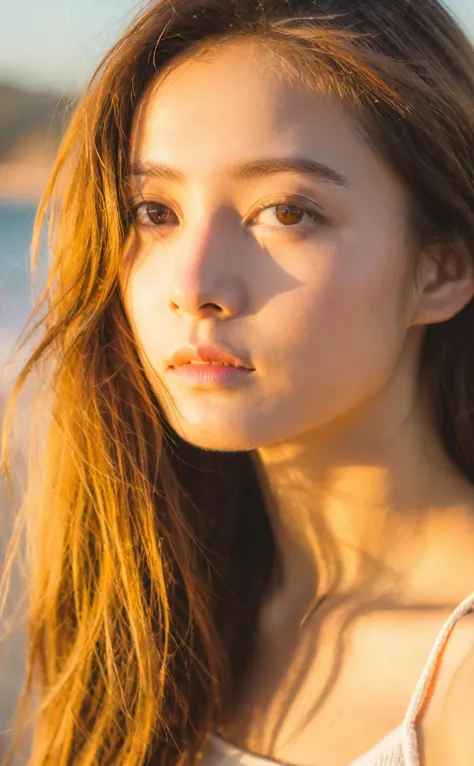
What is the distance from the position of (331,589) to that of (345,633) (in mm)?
132

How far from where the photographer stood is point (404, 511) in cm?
202

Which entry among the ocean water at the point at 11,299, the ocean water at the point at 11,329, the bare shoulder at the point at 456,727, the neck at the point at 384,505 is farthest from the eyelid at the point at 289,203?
the ocean water at the point at 11,299

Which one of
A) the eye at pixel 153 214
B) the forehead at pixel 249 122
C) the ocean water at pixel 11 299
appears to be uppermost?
the ocean water at pixel 11 299

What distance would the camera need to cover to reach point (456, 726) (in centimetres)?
164

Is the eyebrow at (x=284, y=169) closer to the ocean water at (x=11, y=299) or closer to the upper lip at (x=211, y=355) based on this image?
the upper lip at (x=211, y=355)

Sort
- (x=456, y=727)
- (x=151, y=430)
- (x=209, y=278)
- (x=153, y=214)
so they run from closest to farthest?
(x=456, y=727) < (x=209, y=278) < (x=153, y=214) < (x=151, y=430)

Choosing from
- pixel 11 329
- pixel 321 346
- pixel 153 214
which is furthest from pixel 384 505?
pixel 11 329

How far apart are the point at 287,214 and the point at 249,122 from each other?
0.55 ft

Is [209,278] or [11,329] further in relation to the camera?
[11,329]

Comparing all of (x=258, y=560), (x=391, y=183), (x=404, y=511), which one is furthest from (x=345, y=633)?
(x=391, y=183)

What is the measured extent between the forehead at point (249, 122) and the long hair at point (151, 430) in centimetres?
3

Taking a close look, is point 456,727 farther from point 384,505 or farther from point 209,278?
point 209,278

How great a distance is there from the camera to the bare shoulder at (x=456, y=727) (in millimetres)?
1603

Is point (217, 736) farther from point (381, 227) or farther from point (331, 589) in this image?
point (381, 227)
